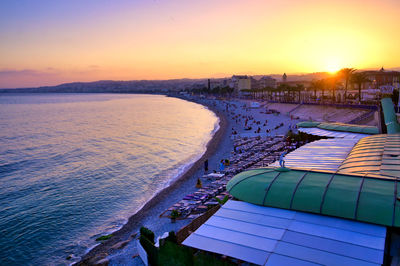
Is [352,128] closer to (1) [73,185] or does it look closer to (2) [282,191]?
(2) [282,191]

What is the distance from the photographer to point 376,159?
11.7 m

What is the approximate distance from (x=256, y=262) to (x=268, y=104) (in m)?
77.9

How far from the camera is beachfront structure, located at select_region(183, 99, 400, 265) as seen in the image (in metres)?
6.30

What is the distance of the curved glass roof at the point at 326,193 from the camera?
24.2 feet

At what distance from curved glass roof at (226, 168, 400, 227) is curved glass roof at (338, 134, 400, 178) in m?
1.37

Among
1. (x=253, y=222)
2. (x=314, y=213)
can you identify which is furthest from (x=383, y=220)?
(x=253, y=222)

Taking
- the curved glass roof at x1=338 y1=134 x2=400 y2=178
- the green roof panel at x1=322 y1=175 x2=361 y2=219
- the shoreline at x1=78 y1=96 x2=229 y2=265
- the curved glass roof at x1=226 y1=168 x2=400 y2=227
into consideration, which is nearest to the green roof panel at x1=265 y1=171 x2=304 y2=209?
the curved glass roof at x1=226 y1=168 x2=400 y2=227

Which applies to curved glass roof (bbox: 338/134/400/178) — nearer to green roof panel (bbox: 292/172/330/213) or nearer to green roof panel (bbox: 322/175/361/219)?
green roof panel (bbox: 322/175/361/219)

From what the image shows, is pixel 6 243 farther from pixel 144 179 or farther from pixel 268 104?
pixel 268 104

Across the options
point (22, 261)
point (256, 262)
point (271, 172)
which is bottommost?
point (22, 261)

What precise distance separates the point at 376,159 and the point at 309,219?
6.05 metres

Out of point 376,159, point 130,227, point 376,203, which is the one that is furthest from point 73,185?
point 376,203

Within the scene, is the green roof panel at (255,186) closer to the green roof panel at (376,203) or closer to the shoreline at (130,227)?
the green roof panel at (376,203)

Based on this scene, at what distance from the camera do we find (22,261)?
551 inches
